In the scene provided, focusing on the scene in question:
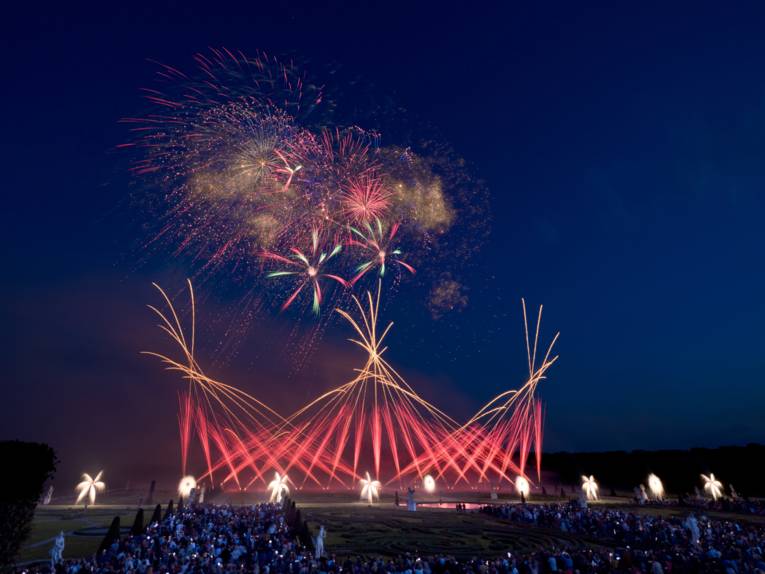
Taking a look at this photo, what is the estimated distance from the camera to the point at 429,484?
6869 centimetres

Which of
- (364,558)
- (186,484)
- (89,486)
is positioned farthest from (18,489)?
(186,484)

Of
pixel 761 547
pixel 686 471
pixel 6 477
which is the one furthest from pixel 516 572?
pixel 686 471

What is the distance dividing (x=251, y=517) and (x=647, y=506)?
43.4 metres

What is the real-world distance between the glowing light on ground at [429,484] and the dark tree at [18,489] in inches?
2261

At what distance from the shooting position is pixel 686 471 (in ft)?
209

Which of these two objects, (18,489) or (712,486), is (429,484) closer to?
(712,486)

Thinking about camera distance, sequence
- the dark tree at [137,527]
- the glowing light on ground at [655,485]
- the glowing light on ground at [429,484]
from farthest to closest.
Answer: the glowing light on ground at [429,484] → the glowing light on ground at [655,485] → the dark tree at [137,527]

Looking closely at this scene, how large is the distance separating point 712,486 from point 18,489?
76.1 meters

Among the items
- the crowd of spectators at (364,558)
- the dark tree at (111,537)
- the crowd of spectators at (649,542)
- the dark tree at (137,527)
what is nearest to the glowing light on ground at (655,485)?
the crowd of spectators at (649,542)

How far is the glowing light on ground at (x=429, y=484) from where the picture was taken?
68.6 metres

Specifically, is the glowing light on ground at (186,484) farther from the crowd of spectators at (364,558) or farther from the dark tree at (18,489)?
the dark tree at (18,489)

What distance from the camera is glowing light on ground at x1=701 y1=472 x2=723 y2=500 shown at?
193 ft

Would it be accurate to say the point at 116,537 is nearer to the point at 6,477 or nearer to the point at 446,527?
the point at 6,477

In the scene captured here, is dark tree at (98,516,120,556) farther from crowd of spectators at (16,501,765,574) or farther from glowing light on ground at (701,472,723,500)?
glowing light on ground at (701,472,723,500)
